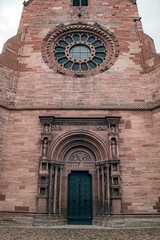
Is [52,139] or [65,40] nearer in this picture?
[52,139]

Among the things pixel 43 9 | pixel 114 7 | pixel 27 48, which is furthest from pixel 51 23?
pixel 114 7

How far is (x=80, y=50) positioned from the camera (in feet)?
42.5

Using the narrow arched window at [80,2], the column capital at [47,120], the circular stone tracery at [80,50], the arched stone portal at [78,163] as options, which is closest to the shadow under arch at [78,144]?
the arched stone portal at [78,163]

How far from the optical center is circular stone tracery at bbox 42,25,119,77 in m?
12.1

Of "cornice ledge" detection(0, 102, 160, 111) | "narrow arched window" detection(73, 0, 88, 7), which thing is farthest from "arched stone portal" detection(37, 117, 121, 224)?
"narrow arched window" detection(73, 0, 88, 7)

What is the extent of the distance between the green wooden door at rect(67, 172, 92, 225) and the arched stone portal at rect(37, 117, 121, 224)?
5 centimetres

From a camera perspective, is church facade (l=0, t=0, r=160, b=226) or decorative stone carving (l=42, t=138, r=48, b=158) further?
decorative stone carving (l=42, t=138, r=48, b=158)

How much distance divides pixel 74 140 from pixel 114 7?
10.00m

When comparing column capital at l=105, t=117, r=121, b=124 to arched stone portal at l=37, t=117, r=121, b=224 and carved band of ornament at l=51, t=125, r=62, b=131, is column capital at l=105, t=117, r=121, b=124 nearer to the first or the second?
arched stone portal at l=37, t=117, r=121, b=224

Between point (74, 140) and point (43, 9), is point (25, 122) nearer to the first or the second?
point (74, 140)

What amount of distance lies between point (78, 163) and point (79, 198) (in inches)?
64.9

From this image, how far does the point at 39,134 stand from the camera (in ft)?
33.3

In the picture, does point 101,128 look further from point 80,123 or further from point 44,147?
point 44,147

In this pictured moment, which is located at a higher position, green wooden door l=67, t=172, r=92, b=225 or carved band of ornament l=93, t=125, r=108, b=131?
carved band of ornament l=93, t=125, r=108, b=131
